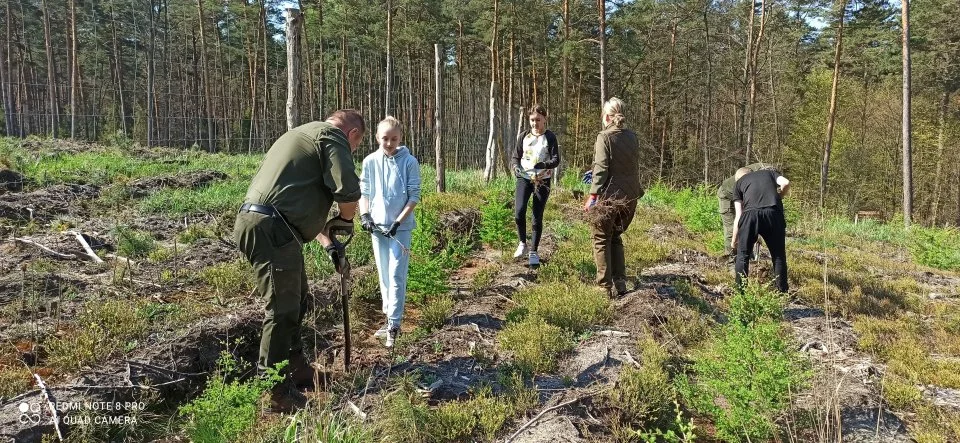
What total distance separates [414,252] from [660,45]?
81.5ft

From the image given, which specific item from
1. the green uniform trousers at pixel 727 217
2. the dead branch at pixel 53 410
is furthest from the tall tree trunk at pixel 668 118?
the dead branch at pixel 53 410

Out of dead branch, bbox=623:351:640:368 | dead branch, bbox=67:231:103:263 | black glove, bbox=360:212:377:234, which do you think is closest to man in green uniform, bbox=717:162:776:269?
dead branch, bbox=623:351:640:368

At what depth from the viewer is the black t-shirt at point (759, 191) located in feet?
16.4

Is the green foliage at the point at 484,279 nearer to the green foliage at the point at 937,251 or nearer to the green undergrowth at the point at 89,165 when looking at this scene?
the green foliage at the point at 937,251

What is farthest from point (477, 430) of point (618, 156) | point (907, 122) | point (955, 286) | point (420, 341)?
point (907, 122)

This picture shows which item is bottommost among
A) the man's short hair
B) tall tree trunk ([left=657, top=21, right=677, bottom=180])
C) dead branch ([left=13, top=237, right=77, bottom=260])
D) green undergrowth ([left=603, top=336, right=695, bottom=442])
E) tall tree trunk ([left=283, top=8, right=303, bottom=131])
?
green undergrowth ([left=603, top=336, right=695, bottom=442])

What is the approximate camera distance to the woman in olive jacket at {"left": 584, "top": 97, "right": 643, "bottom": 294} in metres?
4.94

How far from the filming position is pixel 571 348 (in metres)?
4.19

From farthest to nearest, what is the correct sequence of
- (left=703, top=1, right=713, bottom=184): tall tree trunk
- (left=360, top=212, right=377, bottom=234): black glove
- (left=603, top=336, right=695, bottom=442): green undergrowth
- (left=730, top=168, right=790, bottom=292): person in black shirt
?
1. (left=703, top=1, right=713, bottom=184): tall tree trunk
2. (left=730, top=168, right=790, bottom=292): person in black shirt
3. (left=360, top=212, right=377, bottom=234): black glove
4. (left=603, top=336, right=695, bottom=442): green undergrowth

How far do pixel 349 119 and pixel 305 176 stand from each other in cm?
55

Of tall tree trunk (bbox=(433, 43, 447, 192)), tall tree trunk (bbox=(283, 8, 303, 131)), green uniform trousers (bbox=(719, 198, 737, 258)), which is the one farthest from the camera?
tall tree trunk (bbox=(433, 43, 447, 192))

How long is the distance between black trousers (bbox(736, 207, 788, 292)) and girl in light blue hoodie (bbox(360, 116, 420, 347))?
3.27 m

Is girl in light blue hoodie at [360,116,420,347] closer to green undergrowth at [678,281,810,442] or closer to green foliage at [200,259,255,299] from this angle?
green foliage at [200,259,255,299]

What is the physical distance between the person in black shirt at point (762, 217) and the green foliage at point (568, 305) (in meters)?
1.43
